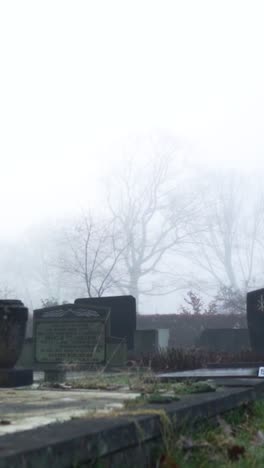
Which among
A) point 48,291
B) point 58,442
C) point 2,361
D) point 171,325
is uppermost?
point 48,291

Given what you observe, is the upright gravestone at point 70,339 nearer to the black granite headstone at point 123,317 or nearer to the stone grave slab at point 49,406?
the black granite headstone at point 123,317

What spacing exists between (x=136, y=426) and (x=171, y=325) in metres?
23.0

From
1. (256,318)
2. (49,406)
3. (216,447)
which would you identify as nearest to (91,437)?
(216,447)

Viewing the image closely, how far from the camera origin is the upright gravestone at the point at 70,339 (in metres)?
11.4

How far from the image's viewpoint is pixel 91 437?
3.13 m

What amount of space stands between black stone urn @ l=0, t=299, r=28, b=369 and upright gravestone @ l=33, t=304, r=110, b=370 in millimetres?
3562

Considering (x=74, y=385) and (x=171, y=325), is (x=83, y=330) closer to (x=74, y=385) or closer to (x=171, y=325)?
(x=74, y=385)

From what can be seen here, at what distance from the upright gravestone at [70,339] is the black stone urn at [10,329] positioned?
3.56 m

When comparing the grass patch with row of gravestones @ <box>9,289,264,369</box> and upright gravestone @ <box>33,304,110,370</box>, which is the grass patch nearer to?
row of gravestones @ <box>9,289,264,369</box>

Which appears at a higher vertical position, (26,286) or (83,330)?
(26,286)

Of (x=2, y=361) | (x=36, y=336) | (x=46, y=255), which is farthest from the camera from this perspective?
(x=46, y=255)

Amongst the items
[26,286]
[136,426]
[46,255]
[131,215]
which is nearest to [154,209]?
[131,215]

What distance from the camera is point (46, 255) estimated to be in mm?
61562

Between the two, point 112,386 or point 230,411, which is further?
point 112,386
